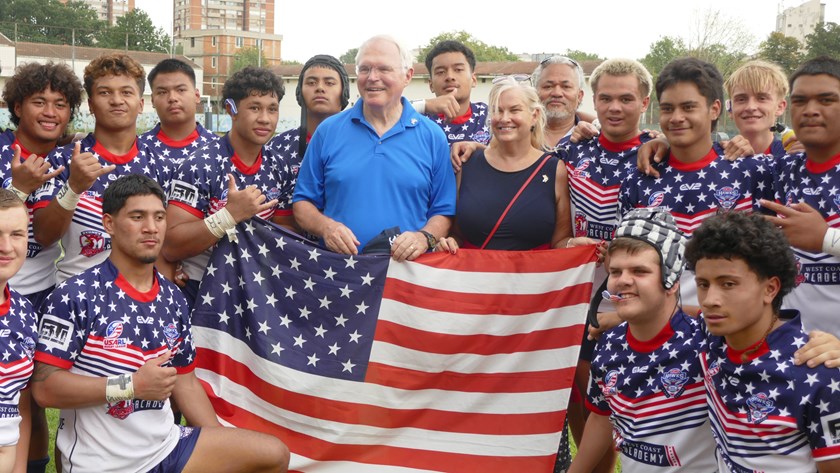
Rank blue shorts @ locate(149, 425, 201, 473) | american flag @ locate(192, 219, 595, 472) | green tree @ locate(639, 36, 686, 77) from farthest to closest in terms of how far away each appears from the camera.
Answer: green tree @ locate(639, 36, 686, 77)
american flag @ locate(192, 219, 595, 472)
blue shorts @ locate(149, 425, 201, 473)

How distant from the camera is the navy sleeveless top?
229 inches

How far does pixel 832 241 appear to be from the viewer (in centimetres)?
460

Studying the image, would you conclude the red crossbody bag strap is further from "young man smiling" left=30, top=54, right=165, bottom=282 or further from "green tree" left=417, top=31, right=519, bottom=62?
"green tree" left=417, top=31, right=519, bottom=62

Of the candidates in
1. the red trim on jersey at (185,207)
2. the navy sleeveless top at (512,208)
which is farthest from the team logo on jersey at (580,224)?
the red trim on jersey at (185,207)

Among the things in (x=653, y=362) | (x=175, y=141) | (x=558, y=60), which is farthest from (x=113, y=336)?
(x=558, y=60)

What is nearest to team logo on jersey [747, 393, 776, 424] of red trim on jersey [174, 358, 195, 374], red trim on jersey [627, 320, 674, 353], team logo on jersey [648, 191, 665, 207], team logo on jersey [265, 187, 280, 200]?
red trim on jersey [627, 320, 674, 353]

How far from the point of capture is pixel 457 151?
243 inches

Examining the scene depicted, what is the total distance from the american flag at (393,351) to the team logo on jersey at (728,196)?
0.87 m

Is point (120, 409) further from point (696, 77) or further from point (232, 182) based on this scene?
point (696, 77)

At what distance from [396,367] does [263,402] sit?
3.10ft

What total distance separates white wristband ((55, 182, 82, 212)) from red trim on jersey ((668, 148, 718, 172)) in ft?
12.4

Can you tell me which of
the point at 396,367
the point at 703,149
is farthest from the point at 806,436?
A: the point at 396,367

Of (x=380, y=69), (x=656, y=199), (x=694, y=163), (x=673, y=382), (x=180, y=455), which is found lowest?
(x=180, y=455)

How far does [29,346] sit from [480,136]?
417 centimetres
